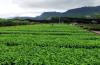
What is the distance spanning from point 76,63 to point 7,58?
263cm

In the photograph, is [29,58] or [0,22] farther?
[0,22]

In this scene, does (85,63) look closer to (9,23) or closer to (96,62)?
(96,62)

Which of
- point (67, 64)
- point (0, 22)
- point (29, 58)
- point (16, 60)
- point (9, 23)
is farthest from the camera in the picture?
point (9, 23)

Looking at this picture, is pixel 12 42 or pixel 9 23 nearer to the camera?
pixel 12 42

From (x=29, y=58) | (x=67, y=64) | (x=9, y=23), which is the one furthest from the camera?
(x=9, y=23)

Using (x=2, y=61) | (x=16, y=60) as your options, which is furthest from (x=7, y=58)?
(x=16, y=60)

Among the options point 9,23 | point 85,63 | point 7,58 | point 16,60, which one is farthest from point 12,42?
point 9,23

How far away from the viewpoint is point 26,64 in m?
2.94

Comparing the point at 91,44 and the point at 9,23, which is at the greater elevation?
the point at 9,23

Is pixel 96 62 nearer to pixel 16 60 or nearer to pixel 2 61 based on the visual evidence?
pixel 16 60

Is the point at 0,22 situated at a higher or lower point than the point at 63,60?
higher

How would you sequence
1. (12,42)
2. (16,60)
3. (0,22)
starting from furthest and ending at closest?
(0,22) < (12,42) < (16,60)

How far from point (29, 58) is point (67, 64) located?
146 centimetres

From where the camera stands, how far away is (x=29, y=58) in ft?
10.7
